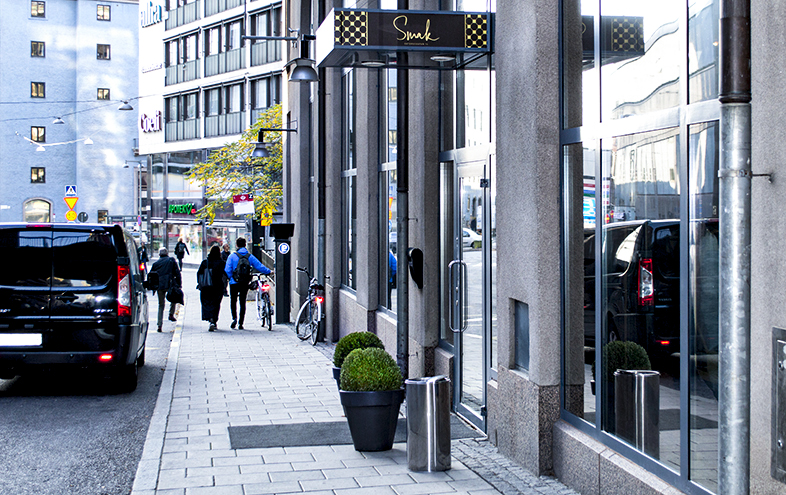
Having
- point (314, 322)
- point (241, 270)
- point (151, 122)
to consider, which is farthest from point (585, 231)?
point (151, 122)

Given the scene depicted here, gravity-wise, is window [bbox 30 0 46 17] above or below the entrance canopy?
above

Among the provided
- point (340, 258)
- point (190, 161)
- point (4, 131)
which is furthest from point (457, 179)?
point (4, 131)

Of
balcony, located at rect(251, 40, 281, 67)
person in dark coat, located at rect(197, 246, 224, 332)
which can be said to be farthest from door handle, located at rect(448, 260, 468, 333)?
balcony, located at rect(251, 40, 281, 67)

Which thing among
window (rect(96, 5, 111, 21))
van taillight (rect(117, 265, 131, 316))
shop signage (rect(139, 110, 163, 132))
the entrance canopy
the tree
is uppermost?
window (rect(96, 5, 111, 21))

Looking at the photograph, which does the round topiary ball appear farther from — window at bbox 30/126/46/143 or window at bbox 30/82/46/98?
window at bbox 30/82/46/98

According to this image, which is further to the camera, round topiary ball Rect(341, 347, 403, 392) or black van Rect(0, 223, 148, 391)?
black van Rect(0, 223, 148, 391)

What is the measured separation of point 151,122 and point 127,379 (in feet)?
145

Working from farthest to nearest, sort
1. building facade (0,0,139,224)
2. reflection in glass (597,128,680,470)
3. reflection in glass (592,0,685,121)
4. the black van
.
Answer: building facade (0,0,139,224) → the black van → reflection in glass (592,0,685,121) → reflection in glass (597,128,680,470)

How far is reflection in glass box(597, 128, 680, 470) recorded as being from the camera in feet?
16.0

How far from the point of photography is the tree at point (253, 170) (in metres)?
31.7

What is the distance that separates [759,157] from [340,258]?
40.9ft

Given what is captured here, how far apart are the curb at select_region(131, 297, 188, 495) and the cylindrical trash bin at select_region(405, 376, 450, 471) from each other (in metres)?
1.87

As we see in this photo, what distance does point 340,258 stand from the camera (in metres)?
16.0

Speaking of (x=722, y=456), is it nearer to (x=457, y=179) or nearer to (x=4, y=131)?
(x=457, y=179)
